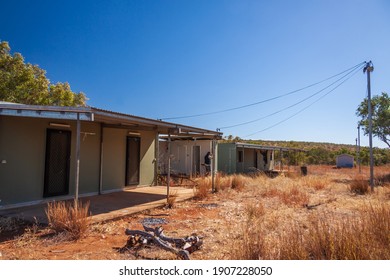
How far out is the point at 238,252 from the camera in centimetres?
322

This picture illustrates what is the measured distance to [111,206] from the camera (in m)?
7.23

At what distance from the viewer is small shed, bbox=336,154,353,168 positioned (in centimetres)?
3195

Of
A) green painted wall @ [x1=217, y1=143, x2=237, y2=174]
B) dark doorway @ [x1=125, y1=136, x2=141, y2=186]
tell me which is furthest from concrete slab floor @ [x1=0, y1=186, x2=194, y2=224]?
Answer: green painted wall @ [x1=217, y1=143, x2=237, y2=174]

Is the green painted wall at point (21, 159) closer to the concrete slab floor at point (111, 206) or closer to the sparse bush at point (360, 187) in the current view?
the concrete slab floor at point (111, 206)

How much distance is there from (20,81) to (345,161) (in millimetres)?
33967

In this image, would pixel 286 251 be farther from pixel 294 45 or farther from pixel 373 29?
pixel 294 45

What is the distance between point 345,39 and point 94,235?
11563 millimetres

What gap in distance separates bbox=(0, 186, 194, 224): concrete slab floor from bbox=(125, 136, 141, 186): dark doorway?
1001 millimetres

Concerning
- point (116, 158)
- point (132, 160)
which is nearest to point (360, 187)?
point (132, 160)

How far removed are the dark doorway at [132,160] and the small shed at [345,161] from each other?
96.7 ft

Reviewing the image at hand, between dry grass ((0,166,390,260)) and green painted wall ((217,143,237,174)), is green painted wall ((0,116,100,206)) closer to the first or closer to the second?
dry grass ((0,166,390,260))

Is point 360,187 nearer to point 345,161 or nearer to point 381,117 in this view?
point 381,117

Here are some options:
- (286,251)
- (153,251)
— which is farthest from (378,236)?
(153,251)

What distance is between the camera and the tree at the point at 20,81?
47.7 ft
